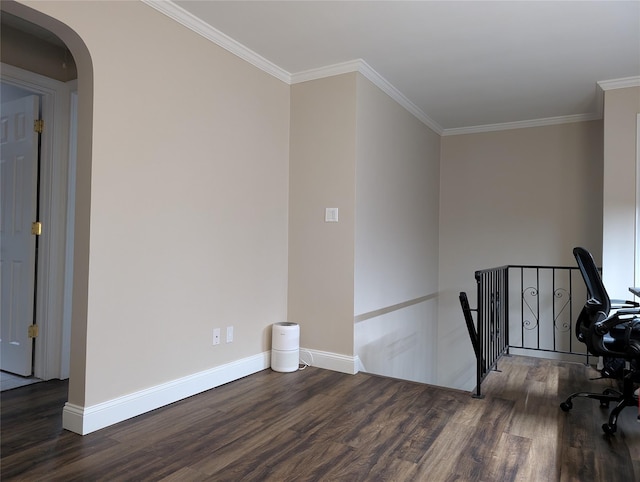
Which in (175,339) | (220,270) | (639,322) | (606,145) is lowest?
(175,339)

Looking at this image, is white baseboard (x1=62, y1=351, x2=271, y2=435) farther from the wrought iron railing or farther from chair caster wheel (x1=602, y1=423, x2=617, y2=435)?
the wrought iron railing

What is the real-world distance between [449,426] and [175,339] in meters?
1.73

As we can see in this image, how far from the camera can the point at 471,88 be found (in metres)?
4.12

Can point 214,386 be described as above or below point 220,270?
below

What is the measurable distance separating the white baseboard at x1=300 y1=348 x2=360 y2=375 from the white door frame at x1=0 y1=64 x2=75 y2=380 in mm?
1838

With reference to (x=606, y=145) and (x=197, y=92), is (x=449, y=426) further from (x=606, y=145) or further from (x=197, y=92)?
(x=606, y=145)

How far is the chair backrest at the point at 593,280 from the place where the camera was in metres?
2.65

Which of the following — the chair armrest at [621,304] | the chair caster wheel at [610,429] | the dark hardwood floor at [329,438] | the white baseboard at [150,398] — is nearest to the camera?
the dark hardwood floor at [329,438]

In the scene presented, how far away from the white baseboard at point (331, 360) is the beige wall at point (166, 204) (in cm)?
36

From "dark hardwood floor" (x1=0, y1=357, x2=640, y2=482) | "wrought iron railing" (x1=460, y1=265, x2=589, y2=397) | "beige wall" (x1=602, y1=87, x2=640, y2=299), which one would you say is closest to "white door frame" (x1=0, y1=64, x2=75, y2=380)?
"dark hardwood floor" (x1=0, y1=357, x2=640, y2=482)

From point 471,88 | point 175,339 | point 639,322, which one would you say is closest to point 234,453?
point 175,339

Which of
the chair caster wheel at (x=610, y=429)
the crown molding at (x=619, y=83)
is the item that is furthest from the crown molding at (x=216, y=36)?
the chair caster wheel at (x=610, y=429)

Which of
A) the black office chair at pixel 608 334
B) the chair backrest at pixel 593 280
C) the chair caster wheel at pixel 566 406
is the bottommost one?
the chair caster wheel at pixel 566 406

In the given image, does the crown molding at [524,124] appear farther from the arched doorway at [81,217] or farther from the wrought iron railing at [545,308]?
the arched doorway at [81,217]
